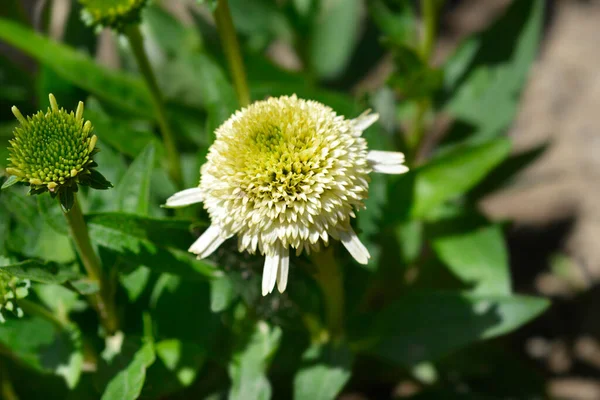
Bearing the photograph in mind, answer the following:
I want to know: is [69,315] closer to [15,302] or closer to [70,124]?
[15,302]

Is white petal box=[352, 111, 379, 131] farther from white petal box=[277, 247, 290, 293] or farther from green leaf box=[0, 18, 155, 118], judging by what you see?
green leaf box=[0, 18, 155, 118]

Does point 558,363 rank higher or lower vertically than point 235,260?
higher

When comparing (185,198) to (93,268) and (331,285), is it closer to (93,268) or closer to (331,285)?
(93,268)

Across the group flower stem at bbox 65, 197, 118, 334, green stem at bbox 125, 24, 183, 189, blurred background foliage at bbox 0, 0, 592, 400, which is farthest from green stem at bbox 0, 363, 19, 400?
green stem at bbox 125, 24, 183, 189

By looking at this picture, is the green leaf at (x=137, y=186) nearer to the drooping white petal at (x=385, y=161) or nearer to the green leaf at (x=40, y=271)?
the green leaf at (x=40, y=271)

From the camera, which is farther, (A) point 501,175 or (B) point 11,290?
(A) point 501,175

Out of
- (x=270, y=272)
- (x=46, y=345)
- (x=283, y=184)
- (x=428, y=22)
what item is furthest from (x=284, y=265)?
(x=428, y=22)

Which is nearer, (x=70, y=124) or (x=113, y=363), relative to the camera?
(x=70, y=124)

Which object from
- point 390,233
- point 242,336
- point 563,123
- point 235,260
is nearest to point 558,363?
point 390,233
